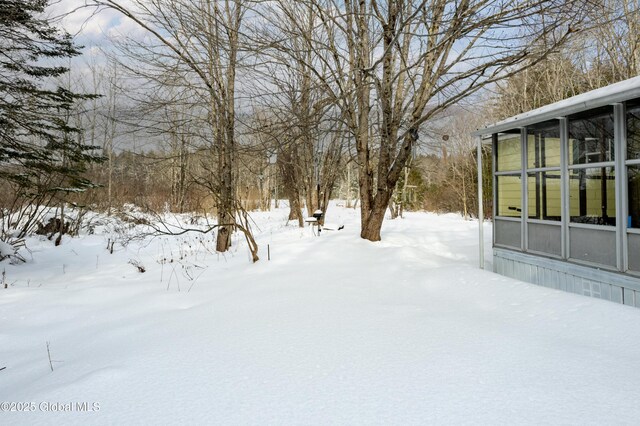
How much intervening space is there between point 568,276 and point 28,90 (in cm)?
954

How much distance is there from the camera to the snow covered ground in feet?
6.54

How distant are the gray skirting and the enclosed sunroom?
0.01 m

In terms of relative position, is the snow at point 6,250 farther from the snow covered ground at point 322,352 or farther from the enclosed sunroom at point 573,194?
the enclosed sunroom at point 573,194

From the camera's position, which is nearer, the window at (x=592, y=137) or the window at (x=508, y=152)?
the window at (x=592, y=137)

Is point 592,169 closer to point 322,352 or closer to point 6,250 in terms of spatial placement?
point 322,352

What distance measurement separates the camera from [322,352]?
9.04 ft

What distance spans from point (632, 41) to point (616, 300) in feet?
41.7

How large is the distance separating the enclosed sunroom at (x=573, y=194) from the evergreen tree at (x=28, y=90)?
8248 mm

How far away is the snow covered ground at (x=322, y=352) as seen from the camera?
6.54ft

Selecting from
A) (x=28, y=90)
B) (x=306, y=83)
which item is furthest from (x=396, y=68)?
(x=28, y=90)

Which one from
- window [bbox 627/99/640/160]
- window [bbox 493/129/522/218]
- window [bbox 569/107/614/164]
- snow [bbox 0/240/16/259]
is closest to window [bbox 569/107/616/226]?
window [bbox 569/107/614/164]

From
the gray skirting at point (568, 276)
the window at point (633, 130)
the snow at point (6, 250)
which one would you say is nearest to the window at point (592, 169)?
the window at point (633, 130)

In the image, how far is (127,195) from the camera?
67.3 ft

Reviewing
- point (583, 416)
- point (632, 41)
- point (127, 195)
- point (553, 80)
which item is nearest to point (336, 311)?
point (583, 416)
